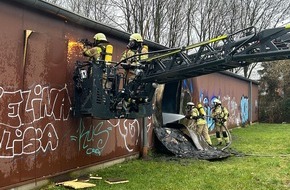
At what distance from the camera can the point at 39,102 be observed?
7641 millimetres

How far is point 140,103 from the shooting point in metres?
9.02

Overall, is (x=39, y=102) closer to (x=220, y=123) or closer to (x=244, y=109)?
(x=220, y=123)

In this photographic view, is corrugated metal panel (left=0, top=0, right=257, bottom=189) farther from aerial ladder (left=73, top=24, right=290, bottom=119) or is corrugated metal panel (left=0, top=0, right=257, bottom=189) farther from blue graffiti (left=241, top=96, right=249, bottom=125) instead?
blue graffiti (left=241, top=96, right=249, bottom=125)

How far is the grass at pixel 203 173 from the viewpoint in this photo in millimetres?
8031

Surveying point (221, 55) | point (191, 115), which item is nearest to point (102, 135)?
point (221, 55)

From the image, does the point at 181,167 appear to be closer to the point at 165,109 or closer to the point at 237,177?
the point at 237,177

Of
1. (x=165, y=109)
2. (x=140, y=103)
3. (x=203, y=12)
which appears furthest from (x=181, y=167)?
(x=203, y=12)

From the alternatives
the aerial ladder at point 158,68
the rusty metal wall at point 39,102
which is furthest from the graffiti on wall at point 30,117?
the aerial ladder at point 158,68

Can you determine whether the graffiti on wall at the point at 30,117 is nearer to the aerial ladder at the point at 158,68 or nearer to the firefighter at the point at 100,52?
the aerial ladder at the point at 158,68

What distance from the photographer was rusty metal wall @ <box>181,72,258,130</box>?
1705 cm

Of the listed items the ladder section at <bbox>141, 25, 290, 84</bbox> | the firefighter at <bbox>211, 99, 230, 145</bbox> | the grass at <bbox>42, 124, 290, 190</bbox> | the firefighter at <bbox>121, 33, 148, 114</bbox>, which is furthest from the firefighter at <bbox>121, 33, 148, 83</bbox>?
the firefighter at <bbox>211, 99, 230, 145</bbox>

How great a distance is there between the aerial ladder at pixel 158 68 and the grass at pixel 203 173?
150 cm

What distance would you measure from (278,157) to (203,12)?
24.7m

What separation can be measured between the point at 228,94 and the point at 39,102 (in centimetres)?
1703
